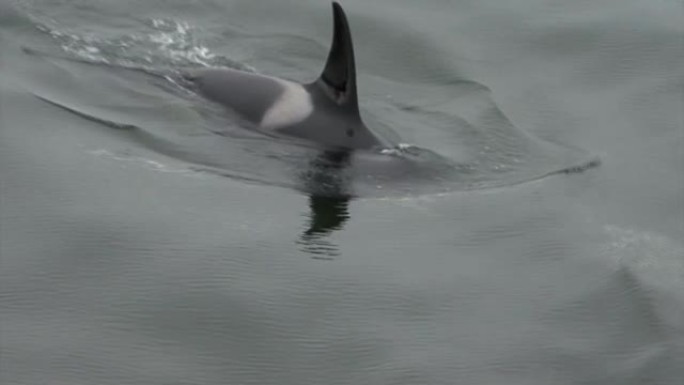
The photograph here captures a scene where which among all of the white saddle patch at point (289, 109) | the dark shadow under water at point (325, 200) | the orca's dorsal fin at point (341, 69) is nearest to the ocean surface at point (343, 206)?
the dark shadow under water at point (325, 200)

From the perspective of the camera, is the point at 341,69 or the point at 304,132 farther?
the point at 304,132

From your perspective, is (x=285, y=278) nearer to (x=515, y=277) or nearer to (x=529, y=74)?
(x=515, y=277)

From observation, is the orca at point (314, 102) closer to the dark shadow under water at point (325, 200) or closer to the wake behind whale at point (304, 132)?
the wake behind whale at point (304, 132)

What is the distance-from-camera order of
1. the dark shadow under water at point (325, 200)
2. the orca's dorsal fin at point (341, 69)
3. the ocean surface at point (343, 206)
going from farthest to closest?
the orca's dorsal fin at point (341, 69)
the dark shadow under water at point (325, 200)
the ocean surface at point (343, 206)

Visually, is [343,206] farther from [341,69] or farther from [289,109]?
[289,109]

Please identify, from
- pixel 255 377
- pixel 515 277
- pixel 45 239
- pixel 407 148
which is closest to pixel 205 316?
pixel 255 377

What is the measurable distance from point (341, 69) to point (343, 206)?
859 mm

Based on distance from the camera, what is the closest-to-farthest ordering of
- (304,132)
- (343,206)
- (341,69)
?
(343,206)
(341,69)
(304,132)

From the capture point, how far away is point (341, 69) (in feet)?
31.3

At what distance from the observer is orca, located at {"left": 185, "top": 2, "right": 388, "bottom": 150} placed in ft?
31.2

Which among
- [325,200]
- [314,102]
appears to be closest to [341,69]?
[314,102]

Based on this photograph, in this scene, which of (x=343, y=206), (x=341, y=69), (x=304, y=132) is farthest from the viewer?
(x=304, y=132)

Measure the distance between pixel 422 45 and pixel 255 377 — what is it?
Result: 464 centimetres

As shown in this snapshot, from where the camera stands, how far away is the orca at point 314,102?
31.2ft
